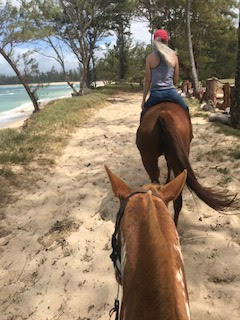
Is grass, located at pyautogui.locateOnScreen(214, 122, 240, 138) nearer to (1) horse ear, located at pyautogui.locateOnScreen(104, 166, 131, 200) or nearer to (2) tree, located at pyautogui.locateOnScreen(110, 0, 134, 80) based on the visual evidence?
(1) horse ear, located at pyautogui.locateOnScreen(104, 166, 131, 200)

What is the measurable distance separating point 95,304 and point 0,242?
1.71 meters

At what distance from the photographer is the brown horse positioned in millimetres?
3303

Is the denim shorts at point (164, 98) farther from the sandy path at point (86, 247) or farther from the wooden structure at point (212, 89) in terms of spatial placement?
the wooden structure at point (212, 89)

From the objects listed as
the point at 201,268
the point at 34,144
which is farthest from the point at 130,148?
the point at 201,268

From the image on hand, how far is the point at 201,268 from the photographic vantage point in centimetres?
313

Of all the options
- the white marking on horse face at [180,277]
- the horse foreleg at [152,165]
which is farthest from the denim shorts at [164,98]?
the white marking on horse face at [180,277]

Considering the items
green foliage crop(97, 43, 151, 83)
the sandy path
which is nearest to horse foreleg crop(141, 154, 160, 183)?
the sandy path

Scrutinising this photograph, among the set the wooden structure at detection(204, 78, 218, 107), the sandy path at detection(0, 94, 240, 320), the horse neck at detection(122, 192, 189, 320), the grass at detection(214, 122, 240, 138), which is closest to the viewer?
the horse neck at detection(122, 192, 189, 320)

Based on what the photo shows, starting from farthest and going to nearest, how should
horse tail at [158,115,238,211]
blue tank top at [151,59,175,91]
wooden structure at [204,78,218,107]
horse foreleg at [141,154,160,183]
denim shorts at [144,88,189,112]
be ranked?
wooden structure at [204,78,218,107] < blue tank top at [151,59,175,91] < denim shorts at [144,88,189,112] < horse foreleg at [141,154,160,183] < horse tail at [158,115,238,211]

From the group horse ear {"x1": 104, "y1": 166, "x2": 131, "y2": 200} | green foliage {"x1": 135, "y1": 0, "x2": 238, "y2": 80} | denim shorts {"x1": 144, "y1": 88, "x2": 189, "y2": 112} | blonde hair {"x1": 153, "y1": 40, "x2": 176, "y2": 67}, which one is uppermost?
green foliage {"x1": 135, "y1": 0, "x2": 238, "y2": 80}

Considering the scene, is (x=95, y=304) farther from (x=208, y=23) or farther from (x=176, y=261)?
(x=208, y=23)

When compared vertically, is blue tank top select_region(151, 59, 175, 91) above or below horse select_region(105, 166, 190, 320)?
above

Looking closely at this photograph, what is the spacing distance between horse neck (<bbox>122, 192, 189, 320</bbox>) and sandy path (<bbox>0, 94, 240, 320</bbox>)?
1.61 meters

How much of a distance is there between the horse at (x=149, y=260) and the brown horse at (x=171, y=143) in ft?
6.28
